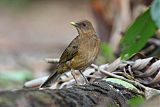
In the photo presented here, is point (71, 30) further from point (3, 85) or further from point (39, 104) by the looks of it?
point (39, 104)

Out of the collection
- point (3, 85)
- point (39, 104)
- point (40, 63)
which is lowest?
point (39, 104)

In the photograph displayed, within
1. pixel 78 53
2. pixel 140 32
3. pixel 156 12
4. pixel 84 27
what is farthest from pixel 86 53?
pixel 156 12

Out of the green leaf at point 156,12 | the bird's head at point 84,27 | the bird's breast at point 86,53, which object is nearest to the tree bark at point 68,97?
the green leaf at point 156,12

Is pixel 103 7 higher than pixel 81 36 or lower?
higher

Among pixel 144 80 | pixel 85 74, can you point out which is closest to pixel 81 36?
pixel 85 74

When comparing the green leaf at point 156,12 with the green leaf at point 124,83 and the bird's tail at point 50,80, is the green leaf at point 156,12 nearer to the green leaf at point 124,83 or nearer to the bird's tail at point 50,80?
the green leaf at point 124,83

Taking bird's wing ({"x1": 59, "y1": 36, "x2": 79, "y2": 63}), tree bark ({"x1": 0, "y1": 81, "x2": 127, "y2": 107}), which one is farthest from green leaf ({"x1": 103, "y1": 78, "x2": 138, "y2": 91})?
bird's wing ({"x1": 59, "y1": 36, "x2": 79, "y2": 63})
